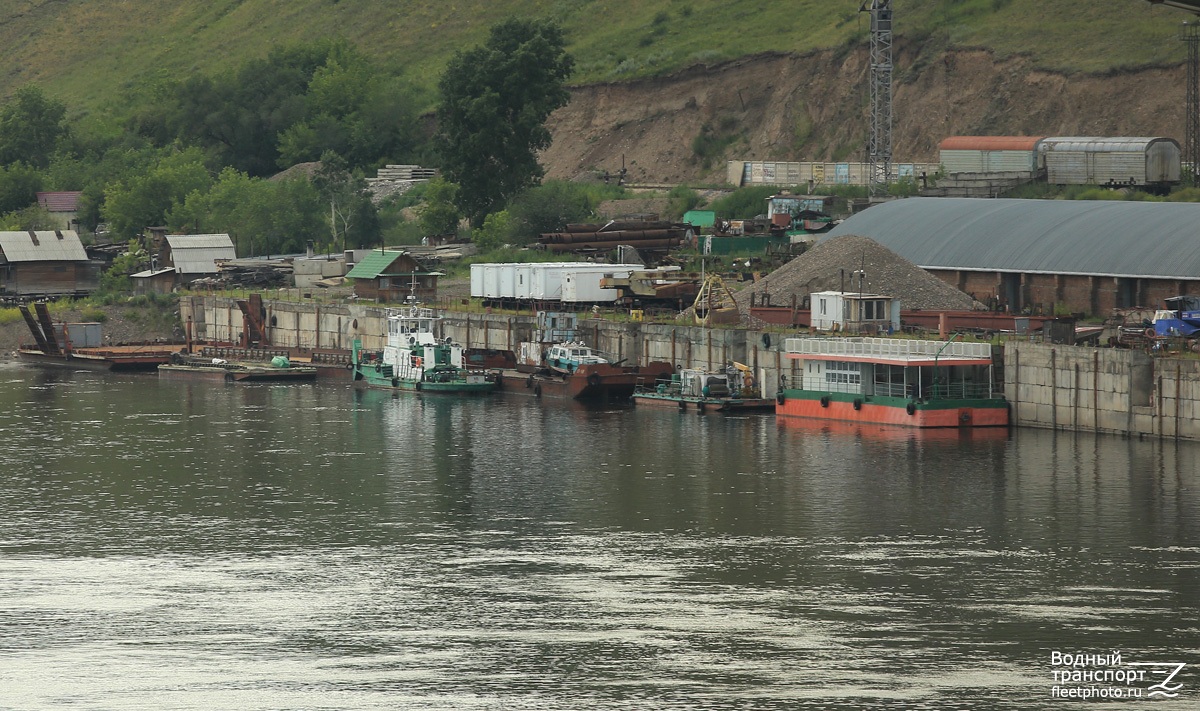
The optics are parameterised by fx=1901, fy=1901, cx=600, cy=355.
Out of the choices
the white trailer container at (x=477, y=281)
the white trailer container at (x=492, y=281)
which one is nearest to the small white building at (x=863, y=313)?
the white trailer container at (x=492, y=281)

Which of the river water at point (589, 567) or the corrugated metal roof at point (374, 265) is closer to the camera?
the river water at point (589, 567)

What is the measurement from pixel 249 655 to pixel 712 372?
5295 cm

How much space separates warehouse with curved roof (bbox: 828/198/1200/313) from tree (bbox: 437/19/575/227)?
44.3 meters

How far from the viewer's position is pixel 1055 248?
329 feet

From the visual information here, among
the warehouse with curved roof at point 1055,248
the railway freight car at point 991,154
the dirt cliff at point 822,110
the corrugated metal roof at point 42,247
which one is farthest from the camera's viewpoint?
the corrugated metal roof at point 42,247

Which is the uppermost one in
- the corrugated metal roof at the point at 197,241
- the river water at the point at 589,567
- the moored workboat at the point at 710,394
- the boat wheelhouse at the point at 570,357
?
the corrugated metal roof at the point at 197,241

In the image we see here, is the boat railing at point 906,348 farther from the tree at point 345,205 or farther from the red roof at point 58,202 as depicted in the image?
the red roof at point 58,202

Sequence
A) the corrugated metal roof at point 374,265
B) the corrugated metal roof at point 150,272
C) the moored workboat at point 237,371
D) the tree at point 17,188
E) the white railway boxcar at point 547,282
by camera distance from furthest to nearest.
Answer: the tree at point 17,188 → the corrugated metal roof at point 150,272 → the corrugated metal roof at point 374,265 → the moored workboat at point 237,371 → the white railway boxcar at point 547,282

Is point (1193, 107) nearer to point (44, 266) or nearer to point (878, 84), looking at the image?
point (878, 84)

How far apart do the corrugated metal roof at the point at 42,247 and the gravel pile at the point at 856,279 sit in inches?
2643

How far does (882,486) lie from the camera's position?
69.1m

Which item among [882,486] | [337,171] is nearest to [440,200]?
[337,171]

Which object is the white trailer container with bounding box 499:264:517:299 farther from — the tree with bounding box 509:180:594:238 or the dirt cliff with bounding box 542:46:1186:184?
the dirt cliff with bounding box 542:46:1186:184

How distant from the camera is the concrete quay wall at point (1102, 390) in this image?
7750 cm
